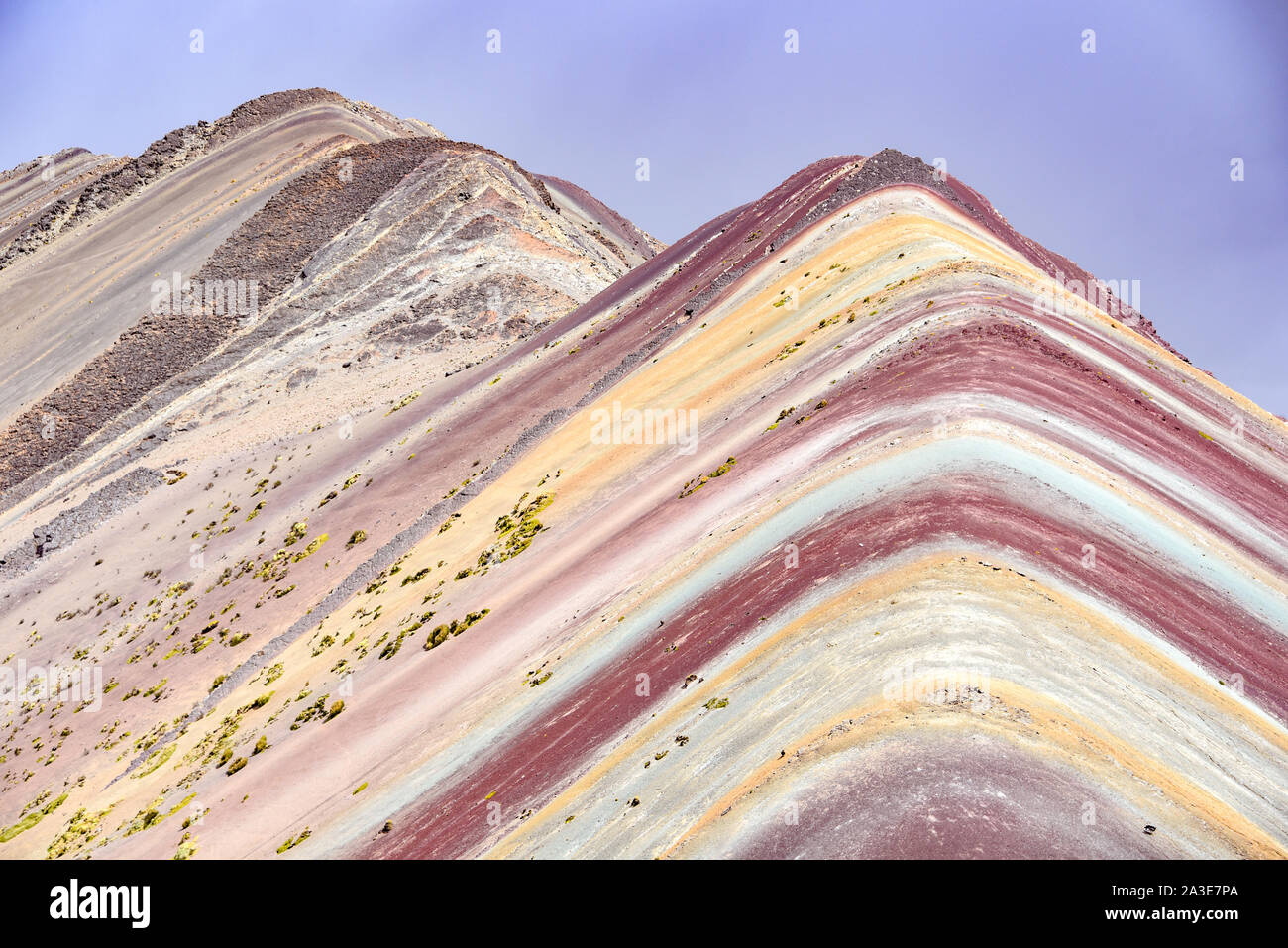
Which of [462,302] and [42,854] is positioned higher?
[462,302]

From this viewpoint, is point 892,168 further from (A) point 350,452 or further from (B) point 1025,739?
(B) point 1025,739

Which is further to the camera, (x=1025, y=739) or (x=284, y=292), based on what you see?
(x=284, y=292)

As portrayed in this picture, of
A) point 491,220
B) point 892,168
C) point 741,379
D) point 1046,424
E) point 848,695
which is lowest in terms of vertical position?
point 848,695

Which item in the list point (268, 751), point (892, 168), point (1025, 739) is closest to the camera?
point (1025, 739)

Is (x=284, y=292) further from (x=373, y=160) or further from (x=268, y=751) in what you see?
(x=268, y=751)
